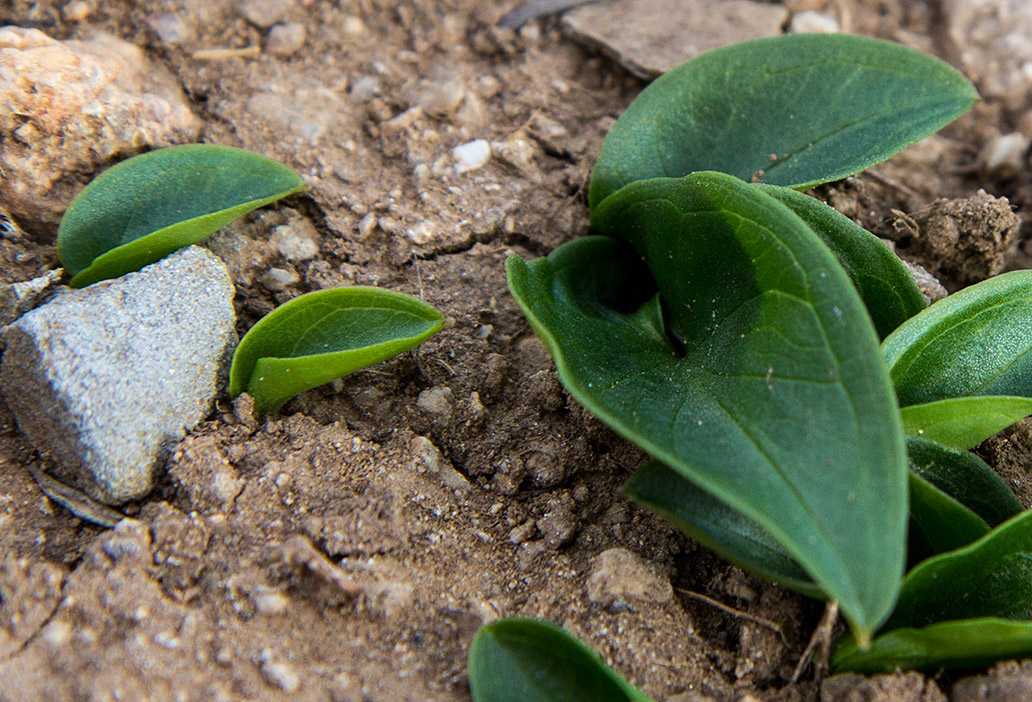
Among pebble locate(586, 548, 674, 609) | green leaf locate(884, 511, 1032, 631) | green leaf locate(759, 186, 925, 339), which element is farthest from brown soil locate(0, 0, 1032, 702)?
green leaf locate(759, 186, 925, 339)

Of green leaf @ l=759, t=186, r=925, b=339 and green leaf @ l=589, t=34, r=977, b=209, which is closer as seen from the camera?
green leaf @ l=759, t=186, r=925, b=339

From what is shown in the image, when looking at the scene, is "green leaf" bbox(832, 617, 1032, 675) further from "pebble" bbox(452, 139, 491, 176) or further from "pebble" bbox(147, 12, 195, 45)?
"pebble" bbox(147, 12, 195, 45)

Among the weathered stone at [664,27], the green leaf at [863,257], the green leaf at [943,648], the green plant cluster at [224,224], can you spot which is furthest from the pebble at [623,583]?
the weathered stone at [664,27]

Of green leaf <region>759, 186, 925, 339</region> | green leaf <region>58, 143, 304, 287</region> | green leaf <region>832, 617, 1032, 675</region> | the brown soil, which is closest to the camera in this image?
green leaf <region>832, 617, 1032, 675</region>

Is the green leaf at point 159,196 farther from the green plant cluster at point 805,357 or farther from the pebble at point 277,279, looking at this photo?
the green plant cluster at point 805,357

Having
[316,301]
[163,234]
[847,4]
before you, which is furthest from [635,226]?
[847,4]

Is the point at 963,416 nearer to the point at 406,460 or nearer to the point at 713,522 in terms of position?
the point at 713,522
